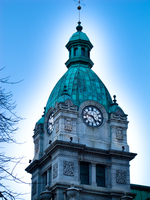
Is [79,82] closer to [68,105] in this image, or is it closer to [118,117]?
[68,105]

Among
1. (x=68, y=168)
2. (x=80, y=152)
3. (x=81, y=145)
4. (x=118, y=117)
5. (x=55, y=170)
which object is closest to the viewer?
(x=68, y=168)

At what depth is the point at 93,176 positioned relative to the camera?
195 ft

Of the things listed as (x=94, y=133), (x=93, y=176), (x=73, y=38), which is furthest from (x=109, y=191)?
(x=73, y=38)

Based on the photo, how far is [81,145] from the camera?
58.8 m

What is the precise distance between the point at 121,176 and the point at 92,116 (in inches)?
294

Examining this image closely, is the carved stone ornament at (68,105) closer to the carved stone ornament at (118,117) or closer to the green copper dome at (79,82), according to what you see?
the green copper dome at (79,82)

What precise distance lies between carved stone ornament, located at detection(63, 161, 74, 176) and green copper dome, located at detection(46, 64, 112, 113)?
285 inches

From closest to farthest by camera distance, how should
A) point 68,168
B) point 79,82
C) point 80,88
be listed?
point 68,168, point 80,88, point 79,82

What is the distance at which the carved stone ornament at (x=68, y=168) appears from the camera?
189 feet

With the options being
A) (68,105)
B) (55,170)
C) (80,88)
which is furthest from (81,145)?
(80,88)

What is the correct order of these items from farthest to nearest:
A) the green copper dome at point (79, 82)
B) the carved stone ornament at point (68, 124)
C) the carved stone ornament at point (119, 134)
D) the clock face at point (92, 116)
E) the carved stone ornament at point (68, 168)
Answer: the green copper dome at point (79, 82)
the carved stone ornament at point (119, 134)
the clock face at point (92, 116)
the carved stone ornament at point (68, 124)
the carved stone ornament at point (68, 168)

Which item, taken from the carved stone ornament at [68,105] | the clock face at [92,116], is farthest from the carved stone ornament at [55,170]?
the carved stone ornament at [68,105]

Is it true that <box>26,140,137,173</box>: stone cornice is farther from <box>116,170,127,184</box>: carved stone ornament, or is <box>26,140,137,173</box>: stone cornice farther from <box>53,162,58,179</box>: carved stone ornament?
<box>53,162,58,179</box>: carved stone ornament

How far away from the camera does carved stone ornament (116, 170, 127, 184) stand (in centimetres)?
6025
